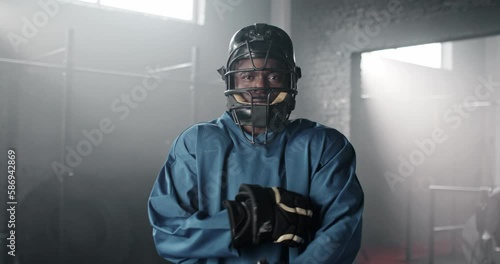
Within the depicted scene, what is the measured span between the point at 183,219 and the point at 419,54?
3.66 m

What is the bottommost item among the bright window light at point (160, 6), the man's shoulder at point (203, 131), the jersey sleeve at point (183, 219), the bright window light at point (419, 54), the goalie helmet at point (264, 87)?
the jersey sleeve at point (183, 219)

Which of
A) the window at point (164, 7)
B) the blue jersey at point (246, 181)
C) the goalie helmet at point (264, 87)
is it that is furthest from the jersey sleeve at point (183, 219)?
the window at point (164, 7)

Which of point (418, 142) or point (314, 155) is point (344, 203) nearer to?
point (314, 155)

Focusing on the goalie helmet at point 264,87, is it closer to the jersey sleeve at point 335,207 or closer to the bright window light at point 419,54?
the jersey sleeve at point 335,207

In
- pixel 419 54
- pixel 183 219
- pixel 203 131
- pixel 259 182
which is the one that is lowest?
pixel 183 219

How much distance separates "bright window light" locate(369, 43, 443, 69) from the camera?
4340 mm

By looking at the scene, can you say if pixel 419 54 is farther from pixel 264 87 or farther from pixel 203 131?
pixel 203 131

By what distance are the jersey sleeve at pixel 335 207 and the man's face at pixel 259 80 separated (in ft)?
0.80

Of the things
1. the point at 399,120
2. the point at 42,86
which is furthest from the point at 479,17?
the point at 42,86

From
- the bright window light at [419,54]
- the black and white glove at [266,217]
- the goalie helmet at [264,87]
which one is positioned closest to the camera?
the black and white glove at [266,217]

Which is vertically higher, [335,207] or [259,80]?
[259,80]

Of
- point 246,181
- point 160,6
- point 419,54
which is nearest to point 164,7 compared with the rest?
point 160,6

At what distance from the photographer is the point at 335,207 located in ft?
4.80

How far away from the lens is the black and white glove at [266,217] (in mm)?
1377
